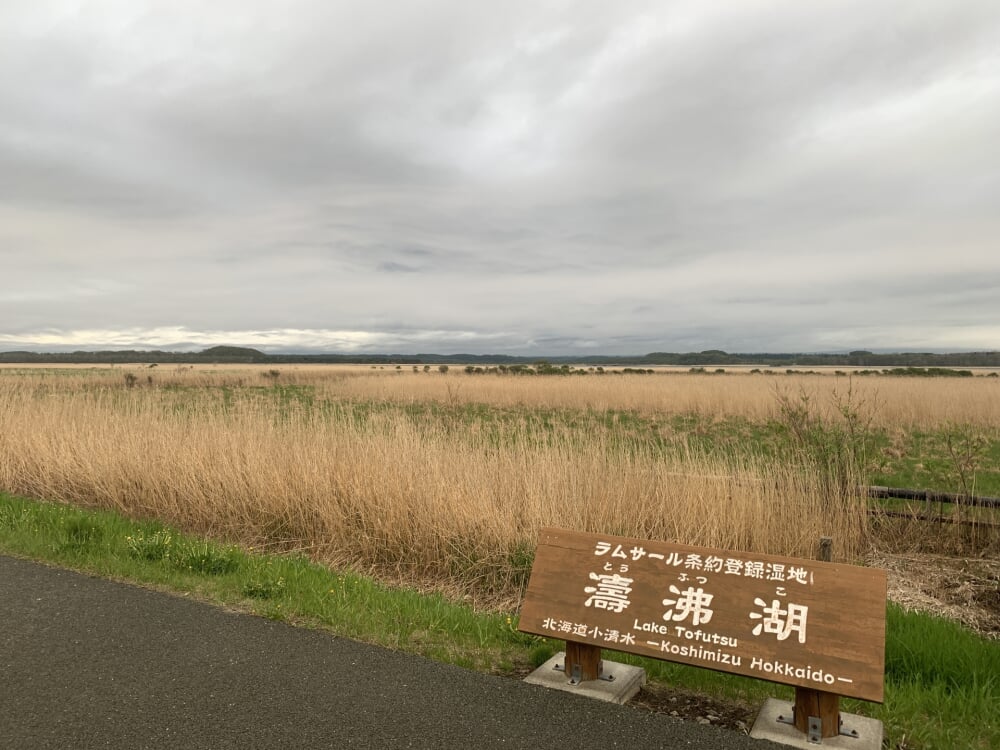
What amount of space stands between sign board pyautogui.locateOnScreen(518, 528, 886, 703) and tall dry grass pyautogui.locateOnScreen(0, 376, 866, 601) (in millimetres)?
2530

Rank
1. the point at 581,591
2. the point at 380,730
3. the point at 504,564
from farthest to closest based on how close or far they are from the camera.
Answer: the point at 504,564 < the point at 581,591 < the point at 380,730

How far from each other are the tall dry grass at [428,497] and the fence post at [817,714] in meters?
3.32

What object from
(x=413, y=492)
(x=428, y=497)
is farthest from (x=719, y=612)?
(x=413, y=492)

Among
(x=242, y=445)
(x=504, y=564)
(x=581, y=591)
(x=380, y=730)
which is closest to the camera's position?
(x=380, y=730)

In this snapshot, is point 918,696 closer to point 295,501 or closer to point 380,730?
point 380,730

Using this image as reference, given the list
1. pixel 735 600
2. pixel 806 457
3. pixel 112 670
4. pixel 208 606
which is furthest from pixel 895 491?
pixel 112 670

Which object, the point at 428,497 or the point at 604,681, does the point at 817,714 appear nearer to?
the point at 604,681

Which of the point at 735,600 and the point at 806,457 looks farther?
the point at 806,457

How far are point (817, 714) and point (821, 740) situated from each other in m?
0.12

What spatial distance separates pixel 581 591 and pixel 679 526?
3.32m

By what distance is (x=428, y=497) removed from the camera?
764cm

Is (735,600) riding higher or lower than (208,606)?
higher

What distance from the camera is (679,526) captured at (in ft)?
23.5

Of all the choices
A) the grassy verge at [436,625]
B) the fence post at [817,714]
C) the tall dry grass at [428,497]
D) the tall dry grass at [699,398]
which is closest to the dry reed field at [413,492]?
the tall dry grass at [428,497]
